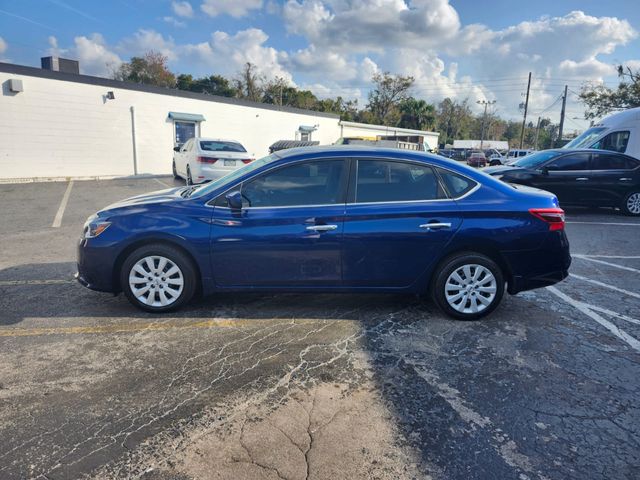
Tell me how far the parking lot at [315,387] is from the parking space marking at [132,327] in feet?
0.07

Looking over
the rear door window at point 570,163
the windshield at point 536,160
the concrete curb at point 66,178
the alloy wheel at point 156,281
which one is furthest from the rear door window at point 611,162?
the concrete curb at point 66,178

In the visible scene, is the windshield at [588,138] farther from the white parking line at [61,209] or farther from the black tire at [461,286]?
the white parking line at [61,209]

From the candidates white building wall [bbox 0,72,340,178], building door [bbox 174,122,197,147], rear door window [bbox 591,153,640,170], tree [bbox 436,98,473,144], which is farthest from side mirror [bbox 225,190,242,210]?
tree [bbox 436,98,473,144]

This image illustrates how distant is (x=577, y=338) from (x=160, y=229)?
3889 mm

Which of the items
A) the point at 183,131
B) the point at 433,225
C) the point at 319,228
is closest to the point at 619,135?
the point at 433,225

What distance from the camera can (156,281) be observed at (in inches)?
162

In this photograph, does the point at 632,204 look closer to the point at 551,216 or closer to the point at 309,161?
the point at 551,216

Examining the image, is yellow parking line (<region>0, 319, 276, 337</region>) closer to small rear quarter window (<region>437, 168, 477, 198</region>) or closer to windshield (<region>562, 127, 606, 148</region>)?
small rear quarter window (<region>437, 168, 477, 198</region>)

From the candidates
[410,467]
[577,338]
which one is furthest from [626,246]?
[410,467]

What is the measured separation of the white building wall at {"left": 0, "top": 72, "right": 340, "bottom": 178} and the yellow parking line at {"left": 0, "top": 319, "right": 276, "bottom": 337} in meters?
14.3

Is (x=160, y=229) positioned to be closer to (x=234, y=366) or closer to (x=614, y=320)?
(x=234, y=366)

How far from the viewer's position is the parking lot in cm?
235

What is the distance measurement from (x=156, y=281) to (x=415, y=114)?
62.1 meters

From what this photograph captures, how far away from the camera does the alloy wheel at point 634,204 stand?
1076 centimetres
